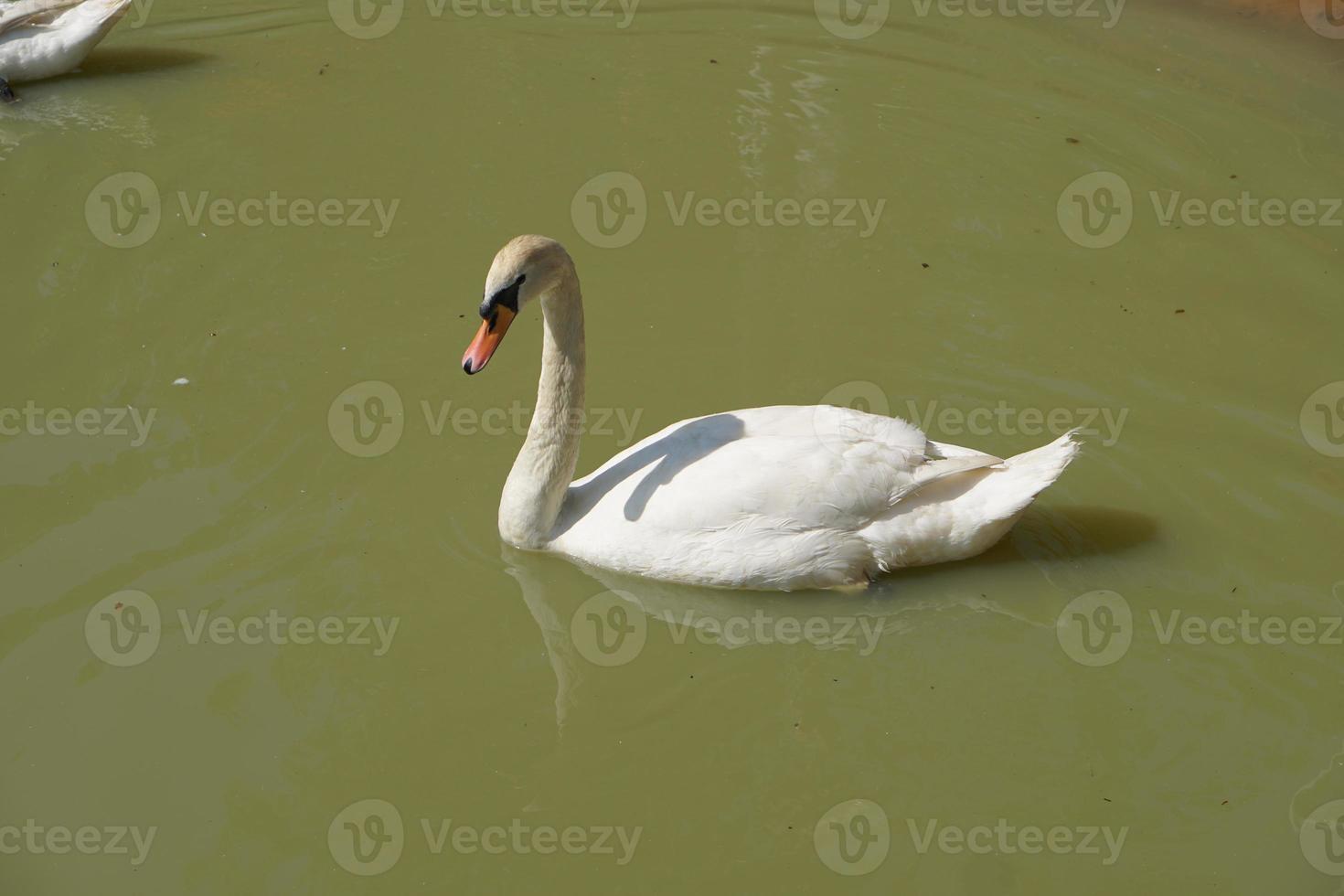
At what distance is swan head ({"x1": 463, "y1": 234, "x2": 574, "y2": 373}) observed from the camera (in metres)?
5.04

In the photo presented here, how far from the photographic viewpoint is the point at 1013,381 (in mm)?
6707

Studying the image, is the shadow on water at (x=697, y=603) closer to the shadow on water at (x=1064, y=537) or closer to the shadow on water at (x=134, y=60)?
the shadow on water at (x=1064, y=537)

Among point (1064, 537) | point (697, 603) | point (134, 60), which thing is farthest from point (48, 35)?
point (1064, 537)

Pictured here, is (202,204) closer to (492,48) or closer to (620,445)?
(492,48)

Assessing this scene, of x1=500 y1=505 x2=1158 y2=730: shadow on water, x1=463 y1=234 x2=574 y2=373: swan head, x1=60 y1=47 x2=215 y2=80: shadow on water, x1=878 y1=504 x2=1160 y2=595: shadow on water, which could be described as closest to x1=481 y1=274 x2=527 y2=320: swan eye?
x1=463 y1=234 x2=574 y2=373: swan head

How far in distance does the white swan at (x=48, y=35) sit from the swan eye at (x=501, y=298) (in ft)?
19.4

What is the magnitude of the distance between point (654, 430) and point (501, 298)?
1511 millimetres

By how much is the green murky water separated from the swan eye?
1185mm

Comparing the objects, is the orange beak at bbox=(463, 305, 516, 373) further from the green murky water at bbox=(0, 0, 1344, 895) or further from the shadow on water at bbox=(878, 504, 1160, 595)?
the shadow on water at bbox=(878, 504, 1160, 595)

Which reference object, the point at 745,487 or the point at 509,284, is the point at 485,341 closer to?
the point at 509,284

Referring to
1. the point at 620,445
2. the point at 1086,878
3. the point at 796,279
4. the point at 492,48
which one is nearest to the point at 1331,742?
the point at 1086,878

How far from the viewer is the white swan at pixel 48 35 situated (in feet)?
30.3

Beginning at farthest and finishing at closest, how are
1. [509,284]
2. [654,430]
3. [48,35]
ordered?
1. [48,35]
2. [654,430]
3. [509,284]

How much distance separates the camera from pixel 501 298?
5090 millimetres
